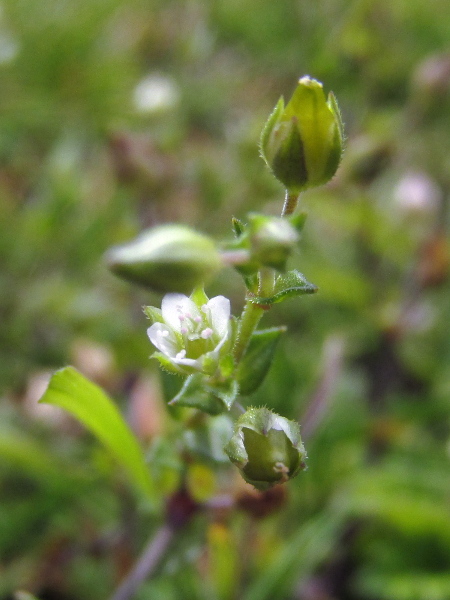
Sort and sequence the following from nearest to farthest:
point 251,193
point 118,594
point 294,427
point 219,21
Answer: point 294,427, point 118,594, point 251,193, point 219,21

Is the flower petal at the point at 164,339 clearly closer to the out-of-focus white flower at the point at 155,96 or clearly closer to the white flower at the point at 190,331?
the white flower at the point at 190,331

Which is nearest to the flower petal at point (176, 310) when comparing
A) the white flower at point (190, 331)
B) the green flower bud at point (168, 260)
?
the white flower at point (190, 331)

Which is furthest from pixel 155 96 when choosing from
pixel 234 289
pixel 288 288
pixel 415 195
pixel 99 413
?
pixel 288 288

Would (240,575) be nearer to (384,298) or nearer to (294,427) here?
(294,427)

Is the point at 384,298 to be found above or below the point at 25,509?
above

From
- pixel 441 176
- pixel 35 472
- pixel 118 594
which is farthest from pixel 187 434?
pixel 441 176

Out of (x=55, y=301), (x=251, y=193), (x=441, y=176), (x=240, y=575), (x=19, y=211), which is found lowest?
(x=240, y=575)
